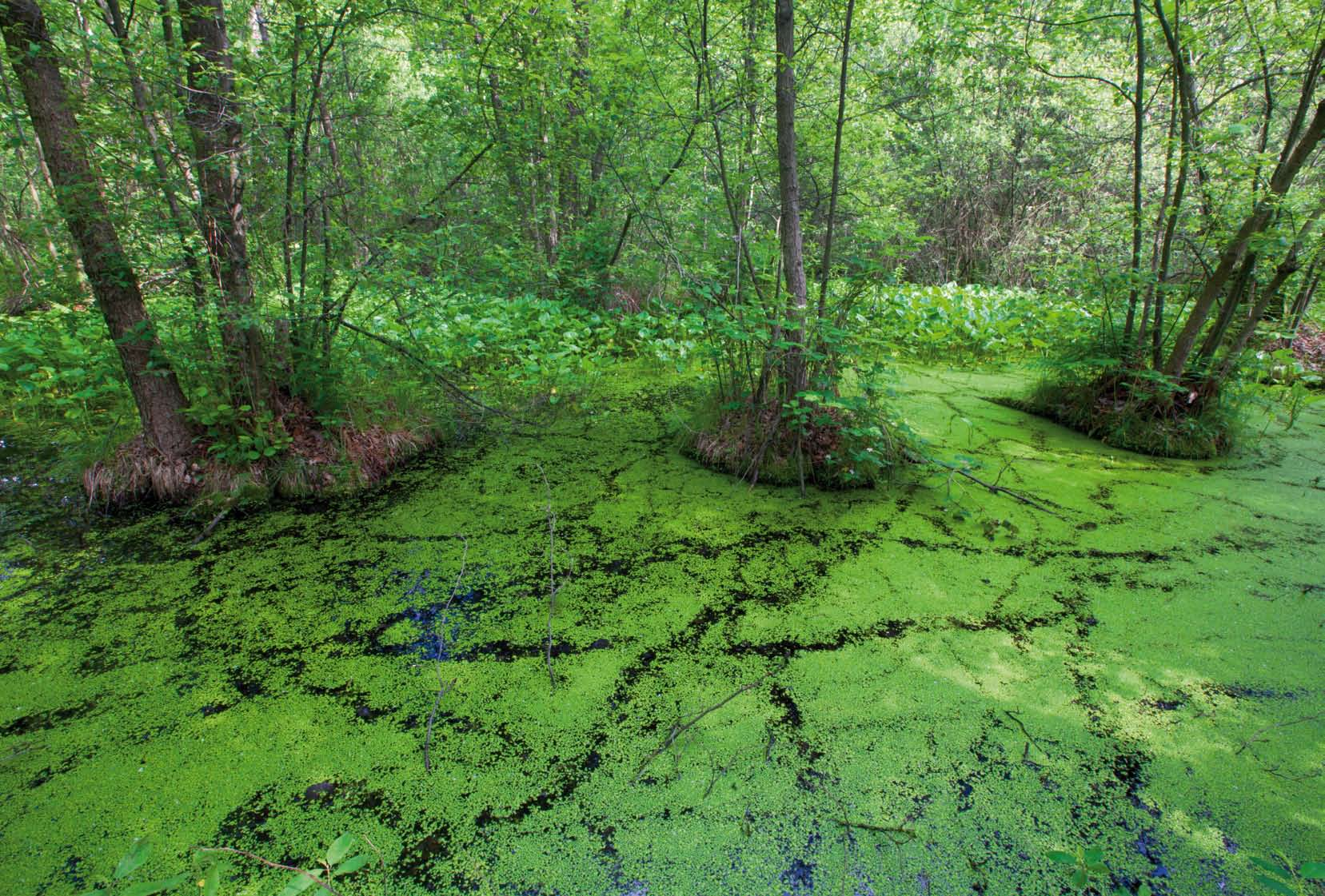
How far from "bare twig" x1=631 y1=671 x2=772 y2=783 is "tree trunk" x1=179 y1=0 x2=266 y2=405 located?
1.99 meters

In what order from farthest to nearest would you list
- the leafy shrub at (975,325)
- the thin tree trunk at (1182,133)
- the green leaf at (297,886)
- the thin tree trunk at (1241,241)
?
1. the leafy shrub at (975,325)
2. the thin tree trunk at (1182,133)
3. the thin tree trunk at (1241,241)
4. the green leaf at (297,886)

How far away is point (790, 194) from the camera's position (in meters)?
2.56

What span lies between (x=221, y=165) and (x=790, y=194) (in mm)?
2185

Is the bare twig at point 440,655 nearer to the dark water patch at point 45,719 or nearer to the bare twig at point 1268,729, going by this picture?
the dark water patch at point 45,719

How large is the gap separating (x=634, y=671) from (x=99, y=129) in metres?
2.40

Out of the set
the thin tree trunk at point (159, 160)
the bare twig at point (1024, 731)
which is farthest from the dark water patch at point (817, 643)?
the thin tree trunk at point (159, 160)

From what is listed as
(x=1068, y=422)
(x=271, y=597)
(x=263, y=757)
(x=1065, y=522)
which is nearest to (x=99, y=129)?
(x=271, y=597)

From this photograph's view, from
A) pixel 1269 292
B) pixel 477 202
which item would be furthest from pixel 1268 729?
pixel 477 202

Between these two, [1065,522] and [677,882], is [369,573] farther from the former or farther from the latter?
[1065,522]

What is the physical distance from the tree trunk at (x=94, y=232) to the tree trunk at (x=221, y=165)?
10.0 inches

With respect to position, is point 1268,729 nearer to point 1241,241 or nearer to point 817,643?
point 817,643

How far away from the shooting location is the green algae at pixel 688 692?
1.09m

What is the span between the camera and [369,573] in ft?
6.43

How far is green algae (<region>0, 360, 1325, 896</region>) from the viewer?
3.58 ft
